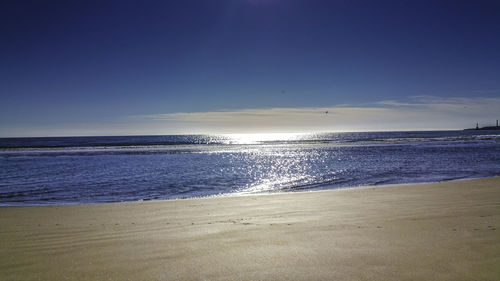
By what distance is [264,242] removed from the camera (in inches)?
197

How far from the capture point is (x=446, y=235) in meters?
5.16

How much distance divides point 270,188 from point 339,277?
1055 centimetres

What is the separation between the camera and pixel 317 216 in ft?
22.7

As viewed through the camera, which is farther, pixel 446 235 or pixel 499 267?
pixel 446 235

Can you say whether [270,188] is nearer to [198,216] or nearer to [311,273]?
[198,216]

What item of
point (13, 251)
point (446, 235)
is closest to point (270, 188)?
point (446, 235)

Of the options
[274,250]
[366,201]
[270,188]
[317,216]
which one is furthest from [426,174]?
[274,250]

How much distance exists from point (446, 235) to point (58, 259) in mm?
5802

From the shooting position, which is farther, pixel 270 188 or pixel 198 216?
pixel 270 188

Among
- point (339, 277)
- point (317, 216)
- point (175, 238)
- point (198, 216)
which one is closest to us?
point (339, 277)

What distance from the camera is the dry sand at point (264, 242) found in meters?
3.93

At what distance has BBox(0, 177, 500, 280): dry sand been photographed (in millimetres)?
3926

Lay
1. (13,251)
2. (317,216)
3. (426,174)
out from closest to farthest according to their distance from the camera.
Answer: (13,251)
(317,216)
(426,174)

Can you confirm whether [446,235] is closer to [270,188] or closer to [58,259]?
[58,259]
